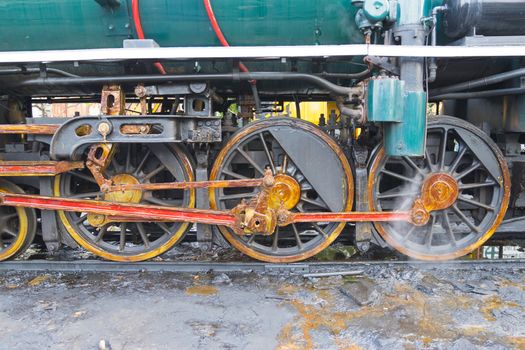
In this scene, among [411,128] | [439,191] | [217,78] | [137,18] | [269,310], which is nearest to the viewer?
[269,310]

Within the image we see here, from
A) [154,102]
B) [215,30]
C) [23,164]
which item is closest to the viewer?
[215,30]

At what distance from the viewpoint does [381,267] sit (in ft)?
11.7

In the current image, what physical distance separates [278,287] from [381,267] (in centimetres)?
95

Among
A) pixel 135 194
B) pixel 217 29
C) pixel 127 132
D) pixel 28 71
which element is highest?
pixel 217 29

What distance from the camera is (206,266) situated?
3596 millimetres

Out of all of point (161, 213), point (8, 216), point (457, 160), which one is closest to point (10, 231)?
point (8, 216)

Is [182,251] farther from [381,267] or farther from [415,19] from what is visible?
[415,19]

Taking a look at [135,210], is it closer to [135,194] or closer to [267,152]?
[135,194]

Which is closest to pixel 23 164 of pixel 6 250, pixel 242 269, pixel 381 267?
pixel 6 250

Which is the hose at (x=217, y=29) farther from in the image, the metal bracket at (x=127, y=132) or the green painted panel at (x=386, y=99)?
the green painted panel at (x=386, y=99)

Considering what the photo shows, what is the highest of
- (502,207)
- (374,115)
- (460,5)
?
(460,5)

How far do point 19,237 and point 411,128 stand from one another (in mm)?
3403

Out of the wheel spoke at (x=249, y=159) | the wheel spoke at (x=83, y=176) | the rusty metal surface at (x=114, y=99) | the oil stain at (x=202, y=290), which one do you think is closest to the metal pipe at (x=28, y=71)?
the rusty metal surface at (x=114, y=99)

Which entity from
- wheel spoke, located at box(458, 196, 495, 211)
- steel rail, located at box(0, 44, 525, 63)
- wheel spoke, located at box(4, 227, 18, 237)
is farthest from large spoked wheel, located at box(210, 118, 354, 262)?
wheel spoke, located at box(4, 227, 18, 237)
